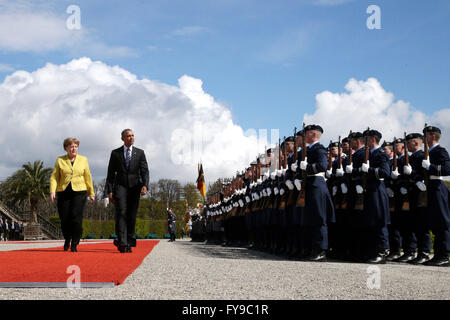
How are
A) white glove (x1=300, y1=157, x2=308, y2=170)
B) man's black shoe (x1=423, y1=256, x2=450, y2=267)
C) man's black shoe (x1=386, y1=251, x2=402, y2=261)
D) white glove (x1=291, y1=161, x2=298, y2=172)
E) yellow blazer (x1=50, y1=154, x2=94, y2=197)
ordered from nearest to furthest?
man's black shoe (x1=423, y1=256, x2=450, y2=267)
white glove (x1=300, y1=157, x2=308, y2=170)
white glove (x1=291, y1=161, x2=298, y2=172)
yellow blazer (x1=50, y1=154, x2=94, y2=197)
man's black shoe (x1=386, y1=251, x2=402, y2=261)

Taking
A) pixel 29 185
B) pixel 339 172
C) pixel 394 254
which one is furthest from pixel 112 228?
pixel 339 172

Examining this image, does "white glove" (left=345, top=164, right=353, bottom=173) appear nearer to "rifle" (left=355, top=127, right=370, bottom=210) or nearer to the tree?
"rifle" (left=355, top=127, right=370, bottom=210)

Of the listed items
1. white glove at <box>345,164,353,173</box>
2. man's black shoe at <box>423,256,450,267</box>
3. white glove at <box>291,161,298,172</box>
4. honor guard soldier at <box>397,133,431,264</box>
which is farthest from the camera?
white glove at <box>345,164,353,173</box>

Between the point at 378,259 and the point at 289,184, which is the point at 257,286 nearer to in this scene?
the point at 378,259

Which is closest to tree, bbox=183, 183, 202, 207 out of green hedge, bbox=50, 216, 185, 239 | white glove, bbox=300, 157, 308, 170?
green hedge, bbox=50, 216, 185, 239

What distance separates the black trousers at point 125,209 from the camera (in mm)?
9586

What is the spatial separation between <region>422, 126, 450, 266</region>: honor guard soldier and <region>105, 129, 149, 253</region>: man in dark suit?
4.90 metres

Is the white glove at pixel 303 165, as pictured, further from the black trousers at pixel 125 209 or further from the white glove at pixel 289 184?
the black trousers at pixel 125 209

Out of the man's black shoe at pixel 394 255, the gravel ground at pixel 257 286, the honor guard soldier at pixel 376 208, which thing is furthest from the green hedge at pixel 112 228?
the gravel ground at pixel 257 286

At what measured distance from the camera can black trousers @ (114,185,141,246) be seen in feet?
31.4
